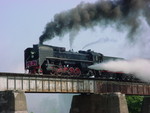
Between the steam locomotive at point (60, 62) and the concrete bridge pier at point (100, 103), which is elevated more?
the steam locomotive at point (60, 62)

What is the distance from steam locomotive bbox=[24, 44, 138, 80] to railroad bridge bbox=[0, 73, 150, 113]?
172cm

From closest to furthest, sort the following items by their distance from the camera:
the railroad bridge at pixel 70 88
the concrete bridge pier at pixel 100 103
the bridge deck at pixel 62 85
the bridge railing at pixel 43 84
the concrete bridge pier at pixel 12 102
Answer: the concrete bridge pier at pixel 12 102 < the railroad bridge at pixel 70 88 < the bridge railing at pixel 43 84 < the bridge deck at pixel 62 85 < the concrete bridge pier at pixel 100 103

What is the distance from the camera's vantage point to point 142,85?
2119 inches

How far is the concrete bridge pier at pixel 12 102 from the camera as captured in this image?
34.9 metres

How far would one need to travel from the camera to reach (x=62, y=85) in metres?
43.1

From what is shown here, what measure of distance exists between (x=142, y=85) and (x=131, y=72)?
2.68 meters

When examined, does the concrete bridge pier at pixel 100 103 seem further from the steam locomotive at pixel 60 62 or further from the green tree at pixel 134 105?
the green tree at pixel 134 105

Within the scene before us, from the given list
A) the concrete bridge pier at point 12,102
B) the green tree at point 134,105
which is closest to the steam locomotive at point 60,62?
the concrete bridge pier at point 12,102

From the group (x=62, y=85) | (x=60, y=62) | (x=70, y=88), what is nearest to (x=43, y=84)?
(x=62, y=85)

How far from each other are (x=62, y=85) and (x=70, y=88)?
56.1 inches

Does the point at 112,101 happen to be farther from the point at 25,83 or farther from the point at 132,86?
the point at 25,83

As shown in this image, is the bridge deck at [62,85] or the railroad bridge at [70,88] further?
the bridge deck at [62,85]

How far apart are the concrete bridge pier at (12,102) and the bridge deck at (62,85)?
5.16 feet

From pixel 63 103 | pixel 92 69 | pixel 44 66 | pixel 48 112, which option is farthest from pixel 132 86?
pixel 48 112
